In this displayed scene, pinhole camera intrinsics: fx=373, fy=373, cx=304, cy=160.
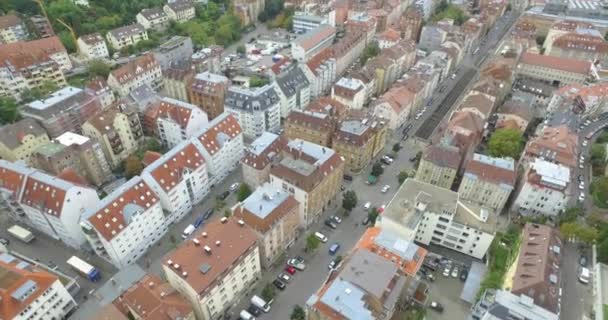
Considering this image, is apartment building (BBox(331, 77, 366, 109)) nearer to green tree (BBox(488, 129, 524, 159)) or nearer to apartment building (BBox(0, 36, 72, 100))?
green tree (BBox(488, 129, 524, 159))

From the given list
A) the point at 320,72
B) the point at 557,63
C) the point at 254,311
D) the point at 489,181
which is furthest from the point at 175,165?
the point at 557,63

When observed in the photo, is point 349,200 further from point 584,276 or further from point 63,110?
point 63,110

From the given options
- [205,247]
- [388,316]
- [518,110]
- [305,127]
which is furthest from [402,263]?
[518,110]

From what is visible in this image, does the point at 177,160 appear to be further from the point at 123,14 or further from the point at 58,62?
the point at 123,14

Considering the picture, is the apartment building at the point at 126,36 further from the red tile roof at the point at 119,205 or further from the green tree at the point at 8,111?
the red tile roof at the point at 119,205

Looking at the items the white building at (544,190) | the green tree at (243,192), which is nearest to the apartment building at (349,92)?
the green tree at (243,192)

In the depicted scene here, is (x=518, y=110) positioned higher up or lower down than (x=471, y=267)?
higher up

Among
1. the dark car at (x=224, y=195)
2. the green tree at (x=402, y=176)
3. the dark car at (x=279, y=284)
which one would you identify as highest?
the green tree at (x=402, y=176)
